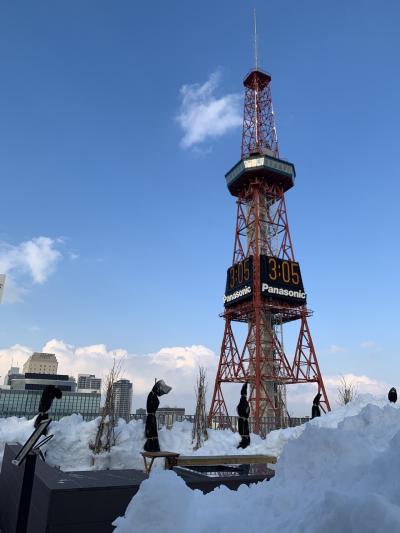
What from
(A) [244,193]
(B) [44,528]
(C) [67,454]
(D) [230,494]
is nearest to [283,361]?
(A) [244,193]

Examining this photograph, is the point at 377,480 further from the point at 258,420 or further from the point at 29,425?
the point at 258,420

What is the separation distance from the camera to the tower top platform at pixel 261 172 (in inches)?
1885

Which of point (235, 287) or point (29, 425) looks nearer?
point (29, 425)

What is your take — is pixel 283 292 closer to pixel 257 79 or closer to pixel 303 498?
pixel 257 79

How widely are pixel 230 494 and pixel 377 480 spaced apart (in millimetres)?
1303

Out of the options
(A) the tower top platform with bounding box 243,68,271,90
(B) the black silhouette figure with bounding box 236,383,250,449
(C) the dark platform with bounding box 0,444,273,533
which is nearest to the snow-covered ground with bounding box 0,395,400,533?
(C) the dark platform with bounding box 0,444,273,533

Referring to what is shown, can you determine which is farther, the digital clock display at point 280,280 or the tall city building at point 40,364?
the tall city building at point 40,364

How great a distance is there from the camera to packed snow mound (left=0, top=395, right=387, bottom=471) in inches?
668

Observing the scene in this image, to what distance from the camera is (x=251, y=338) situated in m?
43.5

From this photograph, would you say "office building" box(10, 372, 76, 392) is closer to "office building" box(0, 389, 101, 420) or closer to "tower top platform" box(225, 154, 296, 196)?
"office building" box(0, 389, 101, 420)

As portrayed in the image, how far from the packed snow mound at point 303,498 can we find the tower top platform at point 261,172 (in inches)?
1827

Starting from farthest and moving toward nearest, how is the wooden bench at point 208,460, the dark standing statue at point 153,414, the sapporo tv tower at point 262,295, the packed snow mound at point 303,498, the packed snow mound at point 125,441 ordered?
the sapporo tv tower at point 262,295
the packed snow mound at point 125,441
the dark standing statue at point 153,414
the wooden bench at point 208,460
the packed snow mound at point 303,498

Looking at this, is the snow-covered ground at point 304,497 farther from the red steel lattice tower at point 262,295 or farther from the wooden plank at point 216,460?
the red steel lattice tower at point 262,295

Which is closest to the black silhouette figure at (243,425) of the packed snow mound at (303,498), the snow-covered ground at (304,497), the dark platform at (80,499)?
the dark platform at (80,499)
